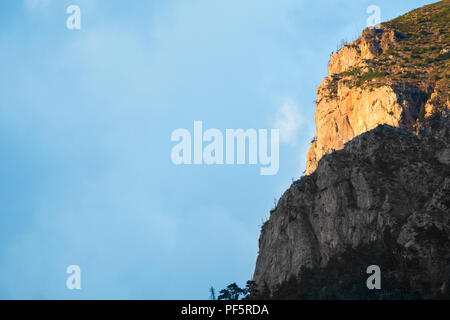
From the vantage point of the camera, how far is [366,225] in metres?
108

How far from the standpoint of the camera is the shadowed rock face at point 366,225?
9588 centimetres

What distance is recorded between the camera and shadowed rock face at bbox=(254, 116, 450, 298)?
9588 cm

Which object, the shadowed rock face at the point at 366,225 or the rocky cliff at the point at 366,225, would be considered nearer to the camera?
the rocky cliff at the point at 366,225

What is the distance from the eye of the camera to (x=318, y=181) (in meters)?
123

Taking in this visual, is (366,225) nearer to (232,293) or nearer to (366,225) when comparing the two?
(366,225)

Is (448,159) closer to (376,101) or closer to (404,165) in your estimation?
(404,165)

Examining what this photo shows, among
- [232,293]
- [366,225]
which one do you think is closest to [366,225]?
[366,225]

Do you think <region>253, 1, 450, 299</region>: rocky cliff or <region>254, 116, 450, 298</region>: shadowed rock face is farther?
<region>254, 116, 450, 298</region>: shadowed rock face

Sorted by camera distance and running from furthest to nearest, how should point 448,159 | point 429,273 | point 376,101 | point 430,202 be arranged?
point 376,101, point 448,159, point 430,202, point 429,273

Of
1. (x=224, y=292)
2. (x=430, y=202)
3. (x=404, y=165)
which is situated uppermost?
(x=404, y=165)
